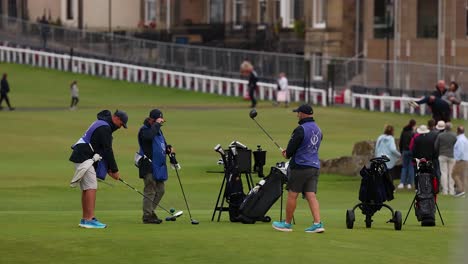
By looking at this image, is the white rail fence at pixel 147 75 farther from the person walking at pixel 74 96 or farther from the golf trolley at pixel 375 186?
the golf trolley at pixel 375 186

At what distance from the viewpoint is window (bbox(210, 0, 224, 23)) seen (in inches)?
3848

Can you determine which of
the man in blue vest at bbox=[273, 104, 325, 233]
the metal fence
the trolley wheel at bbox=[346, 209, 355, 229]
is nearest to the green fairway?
the trolley wheel at bbox=[346, 209, 355, 229]

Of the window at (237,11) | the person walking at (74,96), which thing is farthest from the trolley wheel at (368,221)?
the window at (237,11)

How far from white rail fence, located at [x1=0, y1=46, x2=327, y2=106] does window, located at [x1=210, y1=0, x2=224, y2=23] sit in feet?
53.4

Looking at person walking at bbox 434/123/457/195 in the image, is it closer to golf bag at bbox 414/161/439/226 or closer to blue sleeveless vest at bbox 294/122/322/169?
golf bag at bbox 414/161/439/226

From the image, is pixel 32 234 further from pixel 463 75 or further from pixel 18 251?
pixel 463 75

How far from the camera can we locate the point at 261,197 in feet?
77.9

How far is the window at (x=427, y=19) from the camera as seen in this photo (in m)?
73.6

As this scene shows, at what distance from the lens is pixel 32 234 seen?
21.2 meters

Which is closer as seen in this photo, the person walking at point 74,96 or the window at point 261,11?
the person walking at point 74,96

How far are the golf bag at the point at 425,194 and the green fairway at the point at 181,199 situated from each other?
22 cm

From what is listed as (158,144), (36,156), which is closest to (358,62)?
(36,156)

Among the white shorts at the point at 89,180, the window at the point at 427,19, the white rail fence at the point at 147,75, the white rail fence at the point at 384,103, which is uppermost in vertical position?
the window at the point at 427,19

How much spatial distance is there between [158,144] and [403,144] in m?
14.0
